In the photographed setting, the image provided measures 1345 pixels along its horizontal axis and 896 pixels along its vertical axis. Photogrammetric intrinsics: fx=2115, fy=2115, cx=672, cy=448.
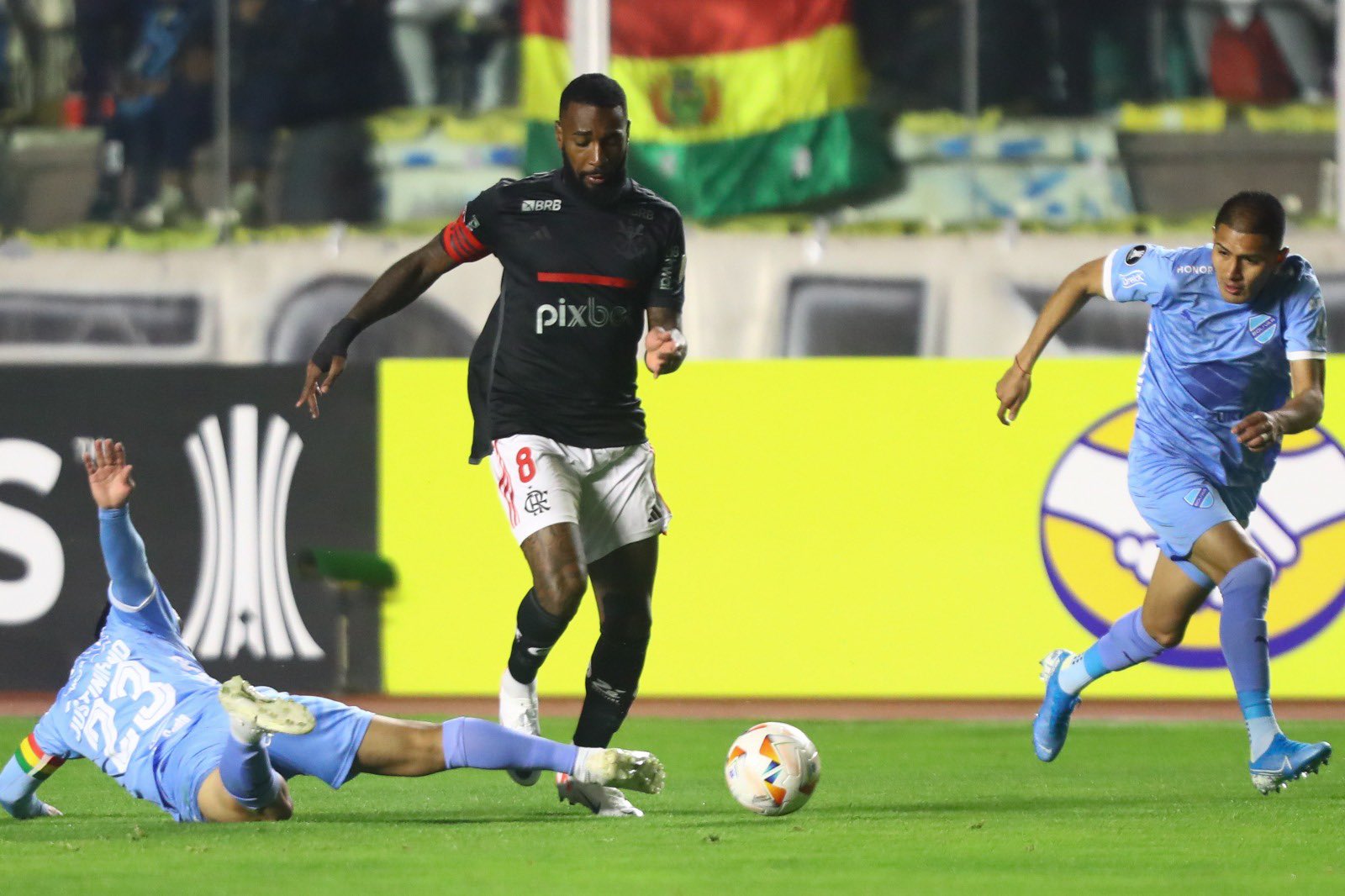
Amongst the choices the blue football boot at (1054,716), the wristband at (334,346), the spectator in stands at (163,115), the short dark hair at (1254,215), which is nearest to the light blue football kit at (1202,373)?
the short dark hair at (1254,215)

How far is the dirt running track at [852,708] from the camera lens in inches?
360

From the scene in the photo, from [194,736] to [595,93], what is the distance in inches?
82.0

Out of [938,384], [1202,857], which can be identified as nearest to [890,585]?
[938,384]

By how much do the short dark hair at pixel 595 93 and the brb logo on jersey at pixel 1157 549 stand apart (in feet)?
12.9

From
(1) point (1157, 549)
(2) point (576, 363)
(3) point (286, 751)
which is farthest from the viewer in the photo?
(1) point (1157, 549)

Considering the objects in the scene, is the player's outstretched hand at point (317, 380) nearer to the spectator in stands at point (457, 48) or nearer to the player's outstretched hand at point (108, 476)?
the player's outstretched hand at point (108, 476)

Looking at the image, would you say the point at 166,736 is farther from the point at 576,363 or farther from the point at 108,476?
the point at 576,363

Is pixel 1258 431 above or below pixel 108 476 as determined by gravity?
above

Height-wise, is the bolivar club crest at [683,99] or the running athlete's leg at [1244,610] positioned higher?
the bolivar club crest at [683,99]

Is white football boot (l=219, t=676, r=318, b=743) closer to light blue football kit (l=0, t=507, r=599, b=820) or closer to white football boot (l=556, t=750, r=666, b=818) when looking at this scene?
light blue football kit (l=0, t=507, r=599, b=820)

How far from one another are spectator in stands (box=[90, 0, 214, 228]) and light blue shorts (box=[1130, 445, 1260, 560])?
8.59 meters

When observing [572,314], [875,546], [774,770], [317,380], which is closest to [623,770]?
[774,770]

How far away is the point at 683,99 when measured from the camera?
13.6 metres

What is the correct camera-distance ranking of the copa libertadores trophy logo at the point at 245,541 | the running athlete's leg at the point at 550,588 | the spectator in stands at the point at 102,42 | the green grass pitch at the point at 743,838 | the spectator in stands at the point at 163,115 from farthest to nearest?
1. the spectator in stands at the point at 102,42
2. the spectator in stands at the point at 163,115
3. the copa libertadores trophy logo at the point at 245,541
4. the running athlete's leg at the point at 550,588
5. the green grass pitch at the point at 743,838
